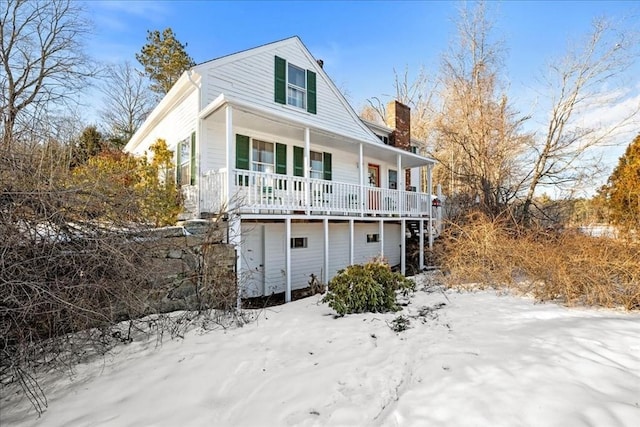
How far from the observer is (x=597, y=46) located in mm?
13875

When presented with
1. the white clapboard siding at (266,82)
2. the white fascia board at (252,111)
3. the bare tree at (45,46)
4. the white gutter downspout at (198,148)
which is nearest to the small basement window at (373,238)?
the white clapboard siding at (266,82)

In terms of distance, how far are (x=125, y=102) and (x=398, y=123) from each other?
20.0 m

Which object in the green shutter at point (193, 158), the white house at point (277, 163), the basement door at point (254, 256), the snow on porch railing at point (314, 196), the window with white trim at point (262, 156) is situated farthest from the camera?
the window with white trim at point (262, 156)

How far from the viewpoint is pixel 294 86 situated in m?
10.2

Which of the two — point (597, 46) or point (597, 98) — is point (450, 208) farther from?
point (597, 46)

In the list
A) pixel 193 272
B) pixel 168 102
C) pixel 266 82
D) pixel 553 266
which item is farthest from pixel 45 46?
pixel 553 266

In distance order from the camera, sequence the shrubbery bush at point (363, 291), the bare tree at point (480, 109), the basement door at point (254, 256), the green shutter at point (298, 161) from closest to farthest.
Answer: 1. the shrubbery bush at point (363, 291)
2. the basement door at point (254, 256)
3. the green shutter at point (298, 161)
4. the bare tree at point (480, 109)

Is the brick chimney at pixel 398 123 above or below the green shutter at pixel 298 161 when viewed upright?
above

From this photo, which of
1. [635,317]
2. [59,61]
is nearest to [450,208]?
[635,317]

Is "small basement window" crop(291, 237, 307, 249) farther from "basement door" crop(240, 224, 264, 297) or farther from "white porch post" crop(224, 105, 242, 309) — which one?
"white porch post" crop(224, 105, 242, 309)

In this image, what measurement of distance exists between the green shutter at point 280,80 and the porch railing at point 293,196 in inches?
115

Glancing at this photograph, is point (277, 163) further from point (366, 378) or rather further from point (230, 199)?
point (366, 378)

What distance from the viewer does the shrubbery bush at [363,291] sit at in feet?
17.6

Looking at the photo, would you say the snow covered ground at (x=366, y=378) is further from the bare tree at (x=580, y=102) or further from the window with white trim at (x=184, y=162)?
the bare tree at (x=580, y=102)
